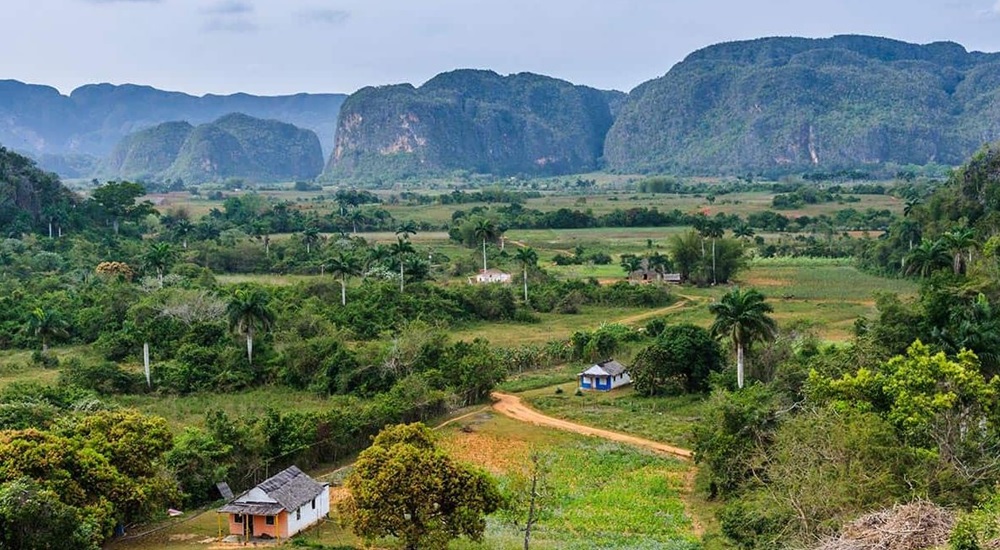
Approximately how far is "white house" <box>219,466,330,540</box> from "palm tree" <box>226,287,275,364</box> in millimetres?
17817

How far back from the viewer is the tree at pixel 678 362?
40.4 meters

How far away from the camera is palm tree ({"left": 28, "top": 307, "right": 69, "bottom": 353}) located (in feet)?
151

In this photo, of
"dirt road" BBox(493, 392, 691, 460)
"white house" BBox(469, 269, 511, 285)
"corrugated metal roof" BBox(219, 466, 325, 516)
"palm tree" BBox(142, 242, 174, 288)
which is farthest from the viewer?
"white house" BBox(469, 269, 511, 285)

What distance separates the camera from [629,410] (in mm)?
39156

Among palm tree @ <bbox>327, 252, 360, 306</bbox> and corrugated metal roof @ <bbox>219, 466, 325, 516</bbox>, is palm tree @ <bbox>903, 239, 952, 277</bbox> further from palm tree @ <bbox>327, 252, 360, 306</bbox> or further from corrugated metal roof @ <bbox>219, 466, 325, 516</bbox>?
corrugated metal roof @ <bbox>219, 466, 325, 516</bbox>

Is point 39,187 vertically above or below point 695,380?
above

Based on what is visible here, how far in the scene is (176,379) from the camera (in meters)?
40.6

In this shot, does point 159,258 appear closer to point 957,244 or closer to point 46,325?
point 46,325

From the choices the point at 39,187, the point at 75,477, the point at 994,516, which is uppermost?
the point at 39,187

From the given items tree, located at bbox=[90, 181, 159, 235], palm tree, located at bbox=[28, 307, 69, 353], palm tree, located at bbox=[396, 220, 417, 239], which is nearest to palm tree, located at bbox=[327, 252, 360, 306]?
palm tree, located at bbox=[28, 307, 69, 353]

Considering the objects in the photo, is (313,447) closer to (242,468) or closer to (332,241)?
(242,468)

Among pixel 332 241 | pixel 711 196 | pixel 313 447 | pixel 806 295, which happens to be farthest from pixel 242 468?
pixel 711 196

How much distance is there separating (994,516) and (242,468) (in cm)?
2106

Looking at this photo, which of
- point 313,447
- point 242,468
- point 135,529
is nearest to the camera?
point 135,529
